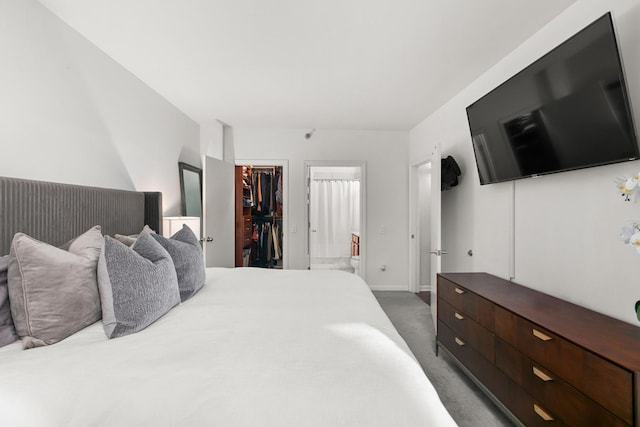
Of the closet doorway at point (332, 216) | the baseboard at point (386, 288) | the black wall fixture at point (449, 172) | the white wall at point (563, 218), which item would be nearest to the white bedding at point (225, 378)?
the white wall at point (563, 218)

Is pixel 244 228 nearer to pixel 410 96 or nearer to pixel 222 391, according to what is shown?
pixel 410 96

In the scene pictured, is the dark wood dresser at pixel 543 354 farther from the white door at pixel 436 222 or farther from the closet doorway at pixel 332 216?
the closet doorway at pixel 332 216

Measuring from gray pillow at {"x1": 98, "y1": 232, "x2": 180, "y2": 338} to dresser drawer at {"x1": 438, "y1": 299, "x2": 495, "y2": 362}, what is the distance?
1881mm

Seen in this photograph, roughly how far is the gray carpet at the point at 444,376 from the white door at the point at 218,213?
2.26 meters

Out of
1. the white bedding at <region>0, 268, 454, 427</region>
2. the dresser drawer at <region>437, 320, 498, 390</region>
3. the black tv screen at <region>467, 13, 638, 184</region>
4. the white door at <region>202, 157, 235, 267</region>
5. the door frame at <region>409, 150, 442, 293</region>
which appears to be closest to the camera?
the white bedding at <region>0, 268, 454, 427</region>

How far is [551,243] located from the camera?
1.89m

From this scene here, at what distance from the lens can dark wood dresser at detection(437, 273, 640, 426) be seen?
1083 millimetres

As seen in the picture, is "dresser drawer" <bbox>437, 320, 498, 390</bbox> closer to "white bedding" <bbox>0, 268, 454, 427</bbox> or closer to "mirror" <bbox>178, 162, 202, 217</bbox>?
"white bedding" <bbox>0, 268, 454, 427</bbox>

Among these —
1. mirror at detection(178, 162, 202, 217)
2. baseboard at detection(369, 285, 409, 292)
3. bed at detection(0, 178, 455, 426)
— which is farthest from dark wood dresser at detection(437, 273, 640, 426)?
mirror at detection(178, 162, 202, 217)

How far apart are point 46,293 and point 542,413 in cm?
224

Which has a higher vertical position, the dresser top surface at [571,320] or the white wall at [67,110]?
the white wall at [67,110]

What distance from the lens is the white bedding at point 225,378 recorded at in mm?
761

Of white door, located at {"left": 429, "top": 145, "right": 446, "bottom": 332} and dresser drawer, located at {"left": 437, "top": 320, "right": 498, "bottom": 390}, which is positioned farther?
white door, located at {"left": 429, "top": 145, "right": 446, "bottom": 332}

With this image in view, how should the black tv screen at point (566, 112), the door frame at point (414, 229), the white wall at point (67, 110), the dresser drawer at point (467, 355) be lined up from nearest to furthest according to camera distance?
the black tv screen at point (566, 112) < the white wall at point (67, 110) < the dresser drawer at point (467, 355) < the door frame at point (414, 229)
